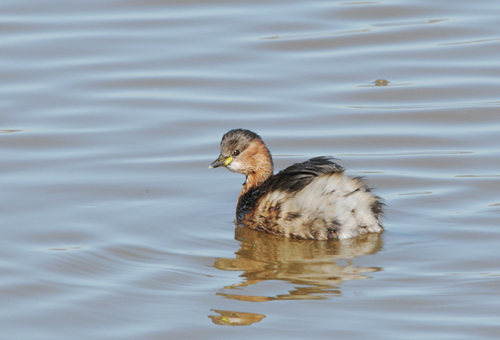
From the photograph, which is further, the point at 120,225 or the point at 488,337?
the point at 120,225

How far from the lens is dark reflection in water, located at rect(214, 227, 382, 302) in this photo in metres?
5.39

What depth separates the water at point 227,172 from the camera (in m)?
5.14

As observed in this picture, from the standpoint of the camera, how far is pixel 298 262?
602 centimetres

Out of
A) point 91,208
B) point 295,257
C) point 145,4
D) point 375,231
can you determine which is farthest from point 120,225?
point 145,4

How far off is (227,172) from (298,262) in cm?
231

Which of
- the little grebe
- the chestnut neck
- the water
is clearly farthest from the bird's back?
the chestnut neck

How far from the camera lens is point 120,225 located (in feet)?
21.8

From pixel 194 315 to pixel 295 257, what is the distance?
1.26 meters

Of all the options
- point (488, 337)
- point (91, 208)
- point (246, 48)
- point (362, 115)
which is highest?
point (246, 48)

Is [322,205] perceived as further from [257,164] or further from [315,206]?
[257,164]

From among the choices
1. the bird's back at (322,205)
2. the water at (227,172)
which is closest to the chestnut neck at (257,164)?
the water at (227,172)

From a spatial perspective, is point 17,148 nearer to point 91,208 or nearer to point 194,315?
point 91,208

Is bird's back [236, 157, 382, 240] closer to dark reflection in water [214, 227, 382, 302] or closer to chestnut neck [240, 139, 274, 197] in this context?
dark reflection in water [214, 227, 382, 302]

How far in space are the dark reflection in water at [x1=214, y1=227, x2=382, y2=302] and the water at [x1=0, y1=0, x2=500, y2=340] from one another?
0.02 metres
